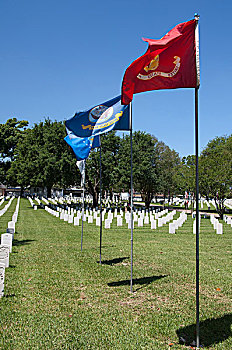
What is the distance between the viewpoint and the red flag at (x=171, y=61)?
217 inches

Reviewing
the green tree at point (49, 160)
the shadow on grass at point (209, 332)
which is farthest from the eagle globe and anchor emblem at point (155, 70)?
the green tree at point (49, 160)

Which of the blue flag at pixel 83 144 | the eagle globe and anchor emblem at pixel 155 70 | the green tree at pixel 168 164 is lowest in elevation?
the blue flag at pixel 83 144

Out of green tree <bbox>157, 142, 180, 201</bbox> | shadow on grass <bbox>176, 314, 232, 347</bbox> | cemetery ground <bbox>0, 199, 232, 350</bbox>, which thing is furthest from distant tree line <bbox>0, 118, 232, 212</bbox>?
shadow on grass <bbox>176, 314, 232, 347</bbox>

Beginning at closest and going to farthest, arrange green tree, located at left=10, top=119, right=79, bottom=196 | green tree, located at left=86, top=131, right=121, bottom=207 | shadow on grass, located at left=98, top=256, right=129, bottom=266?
shadow on grass, located at left=98, top=256, right=129, bottom=266 → green tree, located at left=10, top=119, right=79, bottom=196 → green tree, located at left=86, top=131, right=121, bottom=207

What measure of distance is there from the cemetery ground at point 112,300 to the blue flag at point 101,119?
4110mm

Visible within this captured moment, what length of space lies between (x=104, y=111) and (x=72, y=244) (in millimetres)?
7532

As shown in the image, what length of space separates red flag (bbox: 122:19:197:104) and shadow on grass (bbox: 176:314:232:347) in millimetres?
3999

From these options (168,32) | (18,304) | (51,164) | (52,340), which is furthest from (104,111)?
(51,164)

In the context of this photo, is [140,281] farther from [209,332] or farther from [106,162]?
[106,162]

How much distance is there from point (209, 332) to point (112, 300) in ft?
7.78

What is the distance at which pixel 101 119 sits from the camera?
981cm

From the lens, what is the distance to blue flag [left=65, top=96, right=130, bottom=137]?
8977mm

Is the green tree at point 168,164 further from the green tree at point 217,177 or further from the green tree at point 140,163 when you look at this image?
the green tree at point 217,177

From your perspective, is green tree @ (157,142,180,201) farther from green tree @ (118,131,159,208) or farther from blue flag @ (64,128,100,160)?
blue flag @ (64,128,100,160)
